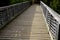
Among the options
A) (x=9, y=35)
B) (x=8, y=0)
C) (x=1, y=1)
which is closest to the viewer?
(x=9, y=35)

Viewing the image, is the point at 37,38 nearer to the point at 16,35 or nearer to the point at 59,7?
the point at 16,35

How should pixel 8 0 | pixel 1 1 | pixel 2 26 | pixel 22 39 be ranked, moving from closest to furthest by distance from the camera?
1. pixel 22 39
2. pixel 2 26
3. pixel 1 1
4. pixel 8 0

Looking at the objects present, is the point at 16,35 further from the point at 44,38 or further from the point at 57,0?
the point at 57,0

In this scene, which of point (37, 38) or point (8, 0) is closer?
point (37, 38)

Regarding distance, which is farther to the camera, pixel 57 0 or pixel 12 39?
pixel 57 0

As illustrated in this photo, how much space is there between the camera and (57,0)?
25312mm

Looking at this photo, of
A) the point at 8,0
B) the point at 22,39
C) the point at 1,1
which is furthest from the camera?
the point at 8,0

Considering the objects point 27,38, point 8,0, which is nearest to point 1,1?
point 8,0

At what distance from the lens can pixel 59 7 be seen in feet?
79.1

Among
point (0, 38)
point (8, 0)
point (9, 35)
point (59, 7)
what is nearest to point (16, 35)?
point (9, 35)

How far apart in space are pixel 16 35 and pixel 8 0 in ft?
79.0

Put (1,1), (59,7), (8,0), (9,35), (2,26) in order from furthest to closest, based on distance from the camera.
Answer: (8,0) < (1,1) < (59,7) < (2,26) < (9,35)

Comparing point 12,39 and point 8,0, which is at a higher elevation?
point 12,39

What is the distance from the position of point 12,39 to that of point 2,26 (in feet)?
6.10
